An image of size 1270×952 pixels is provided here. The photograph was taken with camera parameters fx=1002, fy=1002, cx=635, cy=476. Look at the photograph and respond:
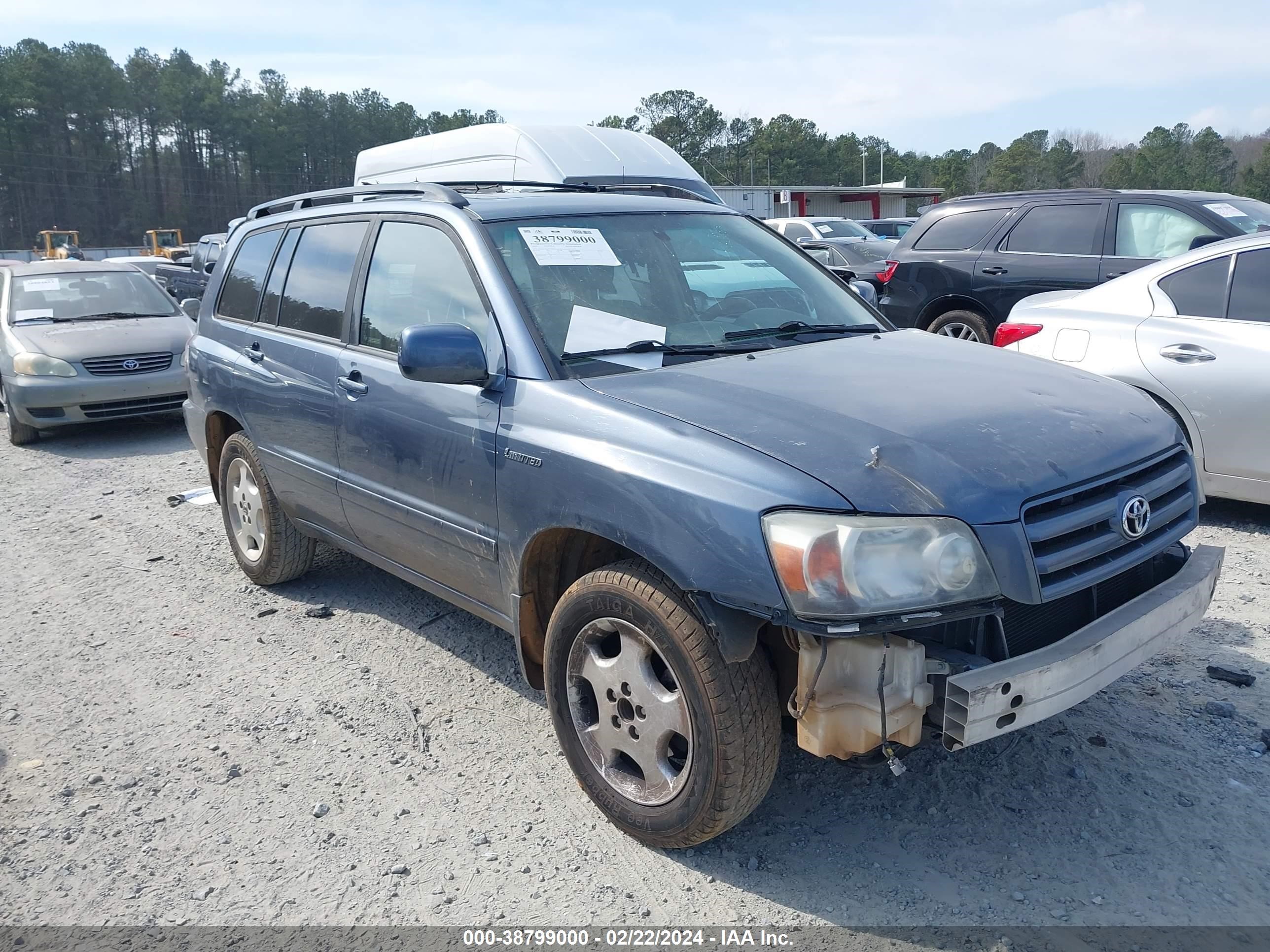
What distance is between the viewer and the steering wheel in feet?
12.1

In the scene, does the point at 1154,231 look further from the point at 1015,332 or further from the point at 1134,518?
the point at 1134,518

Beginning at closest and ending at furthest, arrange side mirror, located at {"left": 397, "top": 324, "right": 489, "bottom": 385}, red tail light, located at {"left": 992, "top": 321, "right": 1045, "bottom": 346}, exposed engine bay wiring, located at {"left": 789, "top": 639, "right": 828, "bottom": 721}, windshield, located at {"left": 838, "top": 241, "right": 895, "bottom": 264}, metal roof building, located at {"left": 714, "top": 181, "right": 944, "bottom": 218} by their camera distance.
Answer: exposed engine bay wiring, located at {"left": 789, "top": 639, "right": 828, "bottom": 721} < side mirror, located at {"left": 397, "top": 324, "right": 489, "bottom": 385} < red tail light, located at {"left": 992, "top": 321, "right": 1045, "bottom": 346} < windshield, located at {"left": 838, "top": 241, "right": 895, "bottom": 264} < metal roof building, located at {"left": 714, "top": 181, "right": 944, "bottom": 218}

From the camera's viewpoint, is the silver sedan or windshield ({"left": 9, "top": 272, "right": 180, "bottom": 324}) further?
windshield ({"left": 9, "top": 272, "right": 180, "bottom": 324})

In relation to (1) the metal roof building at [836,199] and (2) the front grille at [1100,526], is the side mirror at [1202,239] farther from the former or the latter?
(1) the metal roof building at [836,199]

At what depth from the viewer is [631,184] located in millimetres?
8578

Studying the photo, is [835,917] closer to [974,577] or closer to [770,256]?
[974,577]

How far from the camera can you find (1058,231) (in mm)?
8344

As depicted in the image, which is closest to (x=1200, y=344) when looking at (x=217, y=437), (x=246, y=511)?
(x=246, y=511)

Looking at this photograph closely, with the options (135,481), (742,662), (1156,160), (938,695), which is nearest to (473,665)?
(742,662)

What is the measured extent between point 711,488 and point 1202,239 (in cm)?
672

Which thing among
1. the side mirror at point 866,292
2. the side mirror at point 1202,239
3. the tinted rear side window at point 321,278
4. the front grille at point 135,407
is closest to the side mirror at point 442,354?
the tinted rear side window at point 321,278

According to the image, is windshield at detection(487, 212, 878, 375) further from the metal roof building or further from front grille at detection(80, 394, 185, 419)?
the metal roof building

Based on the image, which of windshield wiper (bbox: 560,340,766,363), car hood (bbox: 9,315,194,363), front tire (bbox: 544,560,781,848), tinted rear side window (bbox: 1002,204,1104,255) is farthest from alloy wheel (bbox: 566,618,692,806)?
car hood (bbox: 9,315,194,363)

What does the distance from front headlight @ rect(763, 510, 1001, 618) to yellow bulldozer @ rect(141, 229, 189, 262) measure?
40273 millimetres
